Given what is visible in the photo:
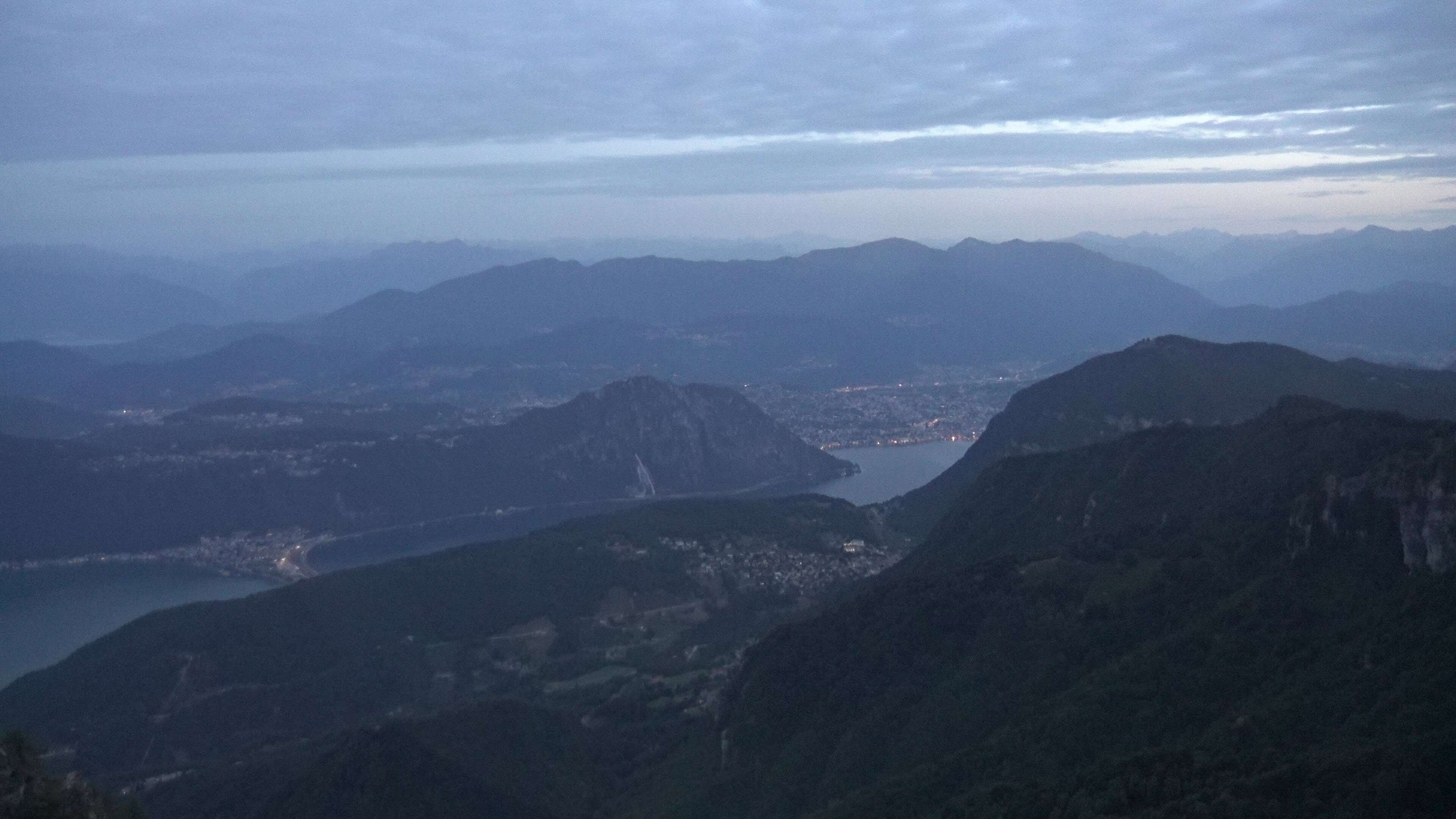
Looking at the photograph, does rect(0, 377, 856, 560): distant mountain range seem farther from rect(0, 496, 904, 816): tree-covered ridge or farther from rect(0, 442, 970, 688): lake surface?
rect(0, 496, 904, 816): tree-covered ridge

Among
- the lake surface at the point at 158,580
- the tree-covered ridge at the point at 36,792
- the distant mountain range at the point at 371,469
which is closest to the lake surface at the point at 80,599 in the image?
the lake surface at the point at 158,580

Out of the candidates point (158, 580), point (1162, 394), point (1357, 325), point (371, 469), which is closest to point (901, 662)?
point (1162, 394)

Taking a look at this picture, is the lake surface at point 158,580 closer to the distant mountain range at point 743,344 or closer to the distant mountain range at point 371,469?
the distant mountain range at point 371,469

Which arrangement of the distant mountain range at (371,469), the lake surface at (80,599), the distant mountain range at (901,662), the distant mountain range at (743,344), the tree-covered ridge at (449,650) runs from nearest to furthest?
the distant mountain range at (901,662) < the tree-covered ridge at (449,650) < the lake surface at (80,599) < the distant mountain range at (371,469) < the distant mountain range at (743,344)

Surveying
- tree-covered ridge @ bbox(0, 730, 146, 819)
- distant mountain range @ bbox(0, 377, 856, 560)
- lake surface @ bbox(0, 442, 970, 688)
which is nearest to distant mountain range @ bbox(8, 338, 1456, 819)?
tree-covered ridge @ bbox(0, 730, 146, 819)

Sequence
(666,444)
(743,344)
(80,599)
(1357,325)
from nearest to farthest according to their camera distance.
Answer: (80,599), (666,444), (1357,325), (743,344)

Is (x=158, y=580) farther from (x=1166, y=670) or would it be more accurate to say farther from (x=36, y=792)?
(x=1166, y=670)
